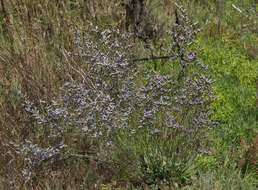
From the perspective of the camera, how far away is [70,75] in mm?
4336

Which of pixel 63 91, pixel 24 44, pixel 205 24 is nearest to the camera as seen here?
pixel 63 91

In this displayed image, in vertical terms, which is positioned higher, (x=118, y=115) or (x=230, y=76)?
(x=118, y=115)

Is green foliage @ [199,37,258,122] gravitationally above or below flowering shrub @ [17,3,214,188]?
below

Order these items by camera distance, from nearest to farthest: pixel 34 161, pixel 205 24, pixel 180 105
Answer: pixel 34 161 → pixel 180 105 → pixel 205 24

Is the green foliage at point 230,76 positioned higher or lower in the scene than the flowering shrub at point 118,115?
lower

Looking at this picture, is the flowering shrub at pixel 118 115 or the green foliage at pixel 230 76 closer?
the flowering shrub at pixel 118 115

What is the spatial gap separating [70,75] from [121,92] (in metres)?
0.77

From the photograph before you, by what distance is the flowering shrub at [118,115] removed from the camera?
11.6 ft

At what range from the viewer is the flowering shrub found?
11.6 feet

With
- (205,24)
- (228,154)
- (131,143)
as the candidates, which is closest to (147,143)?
(131,143)

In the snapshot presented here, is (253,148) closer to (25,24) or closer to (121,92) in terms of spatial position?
(121,92)

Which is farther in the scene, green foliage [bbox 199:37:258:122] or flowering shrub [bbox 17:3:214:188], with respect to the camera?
green foliage [bbox 199:37:258:122]

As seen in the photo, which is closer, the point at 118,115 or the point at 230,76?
the point at 118,115

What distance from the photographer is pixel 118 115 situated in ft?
11.8
